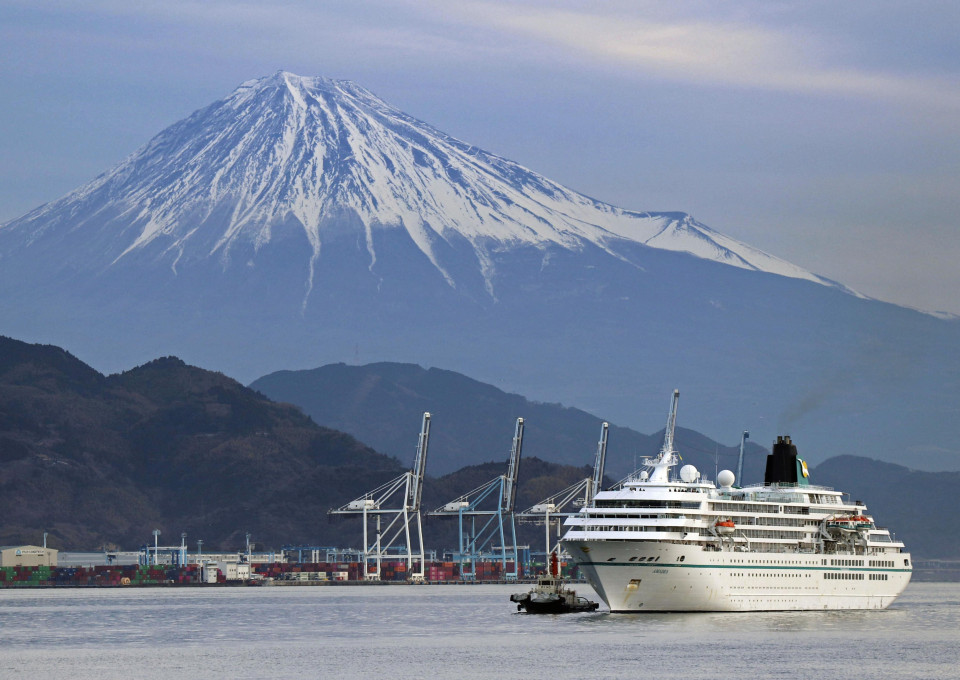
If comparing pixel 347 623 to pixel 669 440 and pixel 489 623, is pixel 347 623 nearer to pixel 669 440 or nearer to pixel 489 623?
→ pixel 489 623

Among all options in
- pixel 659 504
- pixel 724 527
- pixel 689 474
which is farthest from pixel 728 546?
pixel 689 474

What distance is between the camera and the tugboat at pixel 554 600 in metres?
106

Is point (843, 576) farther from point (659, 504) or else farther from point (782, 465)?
point (659, 504)

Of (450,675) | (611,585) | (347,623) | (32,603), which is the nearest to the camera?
(450,675)

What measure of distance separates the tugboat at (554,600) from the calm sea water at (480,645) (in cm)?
124

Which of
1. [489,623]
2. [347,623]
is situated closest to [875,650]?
[489,623]

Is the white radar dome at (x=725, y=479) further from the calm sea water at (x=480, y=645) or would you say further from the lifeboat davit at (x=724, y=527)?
the calm sea water at (x=480, y=645)

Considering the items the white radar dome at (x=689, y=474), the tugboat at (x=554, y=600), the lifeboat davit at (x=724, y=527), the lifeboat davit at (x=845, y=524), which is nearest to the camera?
the lifeboat davit at (x=724, y=527)

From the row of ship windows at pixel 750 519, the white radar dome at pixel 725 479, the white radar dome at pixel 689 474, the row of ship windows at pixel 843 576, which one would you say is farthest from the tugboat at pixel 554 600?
the row of ship windows at pixel 843 576

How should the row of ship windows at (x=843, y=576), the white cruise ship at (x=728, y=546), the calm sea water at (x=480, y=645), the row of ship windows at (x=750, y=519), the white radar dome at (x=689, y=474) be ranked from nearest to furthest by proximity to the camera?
the calm sea water at (x=480, y=645), the white cruise ship at (x=728, y=546), the row of ship windows at (x=750, y=519), the white radar dome at (x=689, y=474), the row of ship windows at (x=843, y=576)

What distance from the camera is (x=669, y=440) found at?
10775 centimetres

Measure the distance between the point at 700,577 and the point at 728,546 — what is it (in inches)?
134

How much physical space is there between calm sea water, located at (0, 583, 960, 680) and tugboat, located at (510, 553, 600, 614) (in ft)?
4.08

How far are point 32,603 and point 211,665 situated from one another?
7906 centimetres
